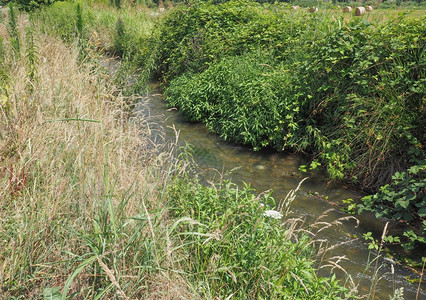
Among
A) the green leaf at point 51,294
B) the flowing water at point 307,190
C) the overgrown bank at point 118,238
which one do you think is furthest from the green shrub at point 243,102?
the green leaf at point 51,294

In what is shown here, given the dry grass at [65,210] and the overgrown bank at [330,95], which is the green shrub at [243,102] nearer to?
the overgrown bank at [330,95]

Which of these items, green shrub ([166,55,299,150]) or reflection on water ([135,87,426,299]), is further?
green shrub ([166,55,299,150])

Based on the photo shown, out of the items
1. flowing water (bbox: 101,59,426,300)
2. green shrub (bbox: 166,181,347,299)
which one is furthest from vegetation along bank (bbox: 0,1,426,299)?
flowing water (bbox: 101,59,426,300)

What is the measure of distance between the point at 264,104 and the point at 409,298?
390cm

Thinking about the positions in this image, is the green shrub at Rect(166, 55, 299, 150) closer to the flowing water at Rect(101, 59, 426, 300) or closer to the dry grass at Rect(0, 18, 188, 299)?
the flowing water at Rect(101, 59, 426, 300)

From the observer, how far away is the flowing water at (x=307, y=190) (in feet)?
12.9

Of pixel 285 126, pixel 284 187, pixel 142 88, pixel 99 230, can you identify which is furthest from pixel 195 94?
pixel 99 230

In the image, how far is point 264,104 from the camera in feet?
22.5

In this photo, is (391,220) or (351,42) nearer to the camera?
(391,220)

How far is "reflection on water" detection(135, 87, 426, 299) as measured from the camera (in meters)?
3.98

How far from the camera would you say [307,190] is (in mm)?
5598

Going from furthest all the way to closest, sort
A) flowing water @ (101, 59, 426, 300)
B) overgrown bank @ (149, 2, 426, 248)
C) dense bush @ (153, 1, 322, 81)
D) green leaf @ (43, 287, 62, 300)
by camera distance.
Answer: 1. dense bush @ (153, 1, 322, 81)
2. overgrown bank @ (149, 2, 426, 248)
3. flowing water @ (101, 59, 426, 300)
4. green leaf @ (43, 287, 62, 300)

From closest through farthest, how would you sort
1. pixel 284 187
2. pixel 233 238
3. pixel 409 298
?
pixel 233 238
pixel 409 298
pixel 284 187

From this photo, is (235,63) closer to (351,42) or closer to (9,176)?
(351,42)
